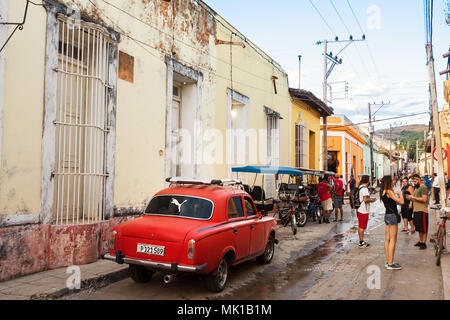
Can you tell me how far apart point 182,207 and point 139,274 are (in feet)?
4.13

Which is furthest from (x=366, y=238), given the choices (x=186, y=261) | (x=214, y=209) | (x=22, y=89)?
(x=22, y=89)

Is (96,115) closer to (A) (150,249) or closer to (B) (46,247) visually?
(B) (46,247)

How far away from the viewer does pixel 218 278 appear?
5688 mm

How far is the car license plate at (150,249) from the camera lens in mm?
5348

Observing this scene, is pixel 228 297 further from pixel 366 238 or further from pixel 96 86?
pixel 366 238

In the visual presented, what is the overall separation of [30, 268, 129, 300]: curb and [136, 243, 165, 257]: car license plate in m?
1.13

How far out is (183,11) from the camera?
10.7 meters

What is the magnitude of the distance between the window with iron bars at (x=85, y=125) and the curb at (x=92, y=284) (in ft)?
4.31

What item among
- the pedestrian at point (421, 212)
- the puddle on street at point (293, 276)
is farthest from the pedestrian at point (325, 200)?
the pedestrian at point (421, 212)

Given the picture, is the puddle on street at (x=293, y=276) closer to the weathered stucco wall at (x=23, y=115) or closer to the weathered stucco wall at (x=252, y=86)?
the weathered stucco wall at (x=23, y=115)

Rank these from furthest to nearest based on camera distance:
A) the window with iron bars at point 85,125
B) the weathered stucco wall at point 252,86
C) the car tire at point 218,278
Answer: the weathered stucco wall at point 252,86
the window with iron bars at point 85,125
the car tire at point 218,278

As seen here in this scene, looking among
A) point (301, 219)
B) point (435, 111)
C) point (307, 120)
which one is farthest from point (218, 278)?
point (307, 120)

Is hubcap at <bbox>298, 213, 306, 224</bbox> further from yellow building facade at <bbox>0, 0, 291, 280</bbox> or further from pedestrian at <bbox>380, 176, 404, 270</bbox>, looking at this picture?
pedestrian at <bbox>380, 176, 404, 270</bbox>
